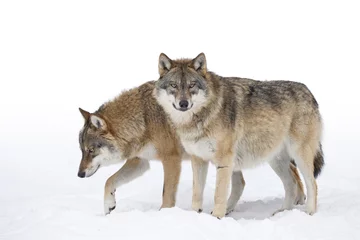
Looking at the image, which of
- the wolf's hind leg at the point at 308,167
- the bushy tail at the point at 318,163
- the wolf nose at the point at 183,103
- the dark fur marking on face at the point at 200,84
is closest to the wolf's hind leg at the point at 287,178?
the bushy tail at the point at 318,163

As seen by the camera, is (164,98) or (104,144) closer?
(164,98)

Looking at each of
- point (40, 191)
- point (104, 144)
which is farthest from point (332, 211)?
point (40, 191)

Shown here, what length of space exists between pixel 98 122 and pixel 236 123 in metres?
2.02

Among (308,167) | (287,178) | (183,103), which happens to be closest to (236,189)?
(287,178)

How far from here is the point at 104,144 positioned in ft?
26.2

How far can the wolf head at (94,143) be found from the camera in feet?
26.0

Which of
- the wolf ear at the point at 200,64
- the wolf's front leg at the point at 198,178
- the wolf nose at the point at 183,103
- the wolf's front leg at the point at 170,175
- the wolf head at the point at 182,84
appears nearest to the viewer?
the wolf nose at the point at 183,103

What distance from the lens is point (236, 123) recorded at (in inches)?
291

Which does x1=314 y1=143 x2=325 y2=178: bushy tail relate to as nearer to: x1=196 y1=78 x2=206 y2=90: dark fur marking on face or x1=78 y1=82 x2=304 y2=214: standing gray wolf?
x1=78 y1=82 x2=304 y2=214: standing gray wolf

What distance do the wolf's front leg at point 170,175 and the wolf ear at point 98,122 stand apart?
3.37 feet

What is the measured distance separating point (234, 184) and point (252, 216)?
2.19 ft

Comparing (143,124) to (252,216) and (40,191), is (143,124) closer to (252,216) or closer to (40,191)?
(252,216)

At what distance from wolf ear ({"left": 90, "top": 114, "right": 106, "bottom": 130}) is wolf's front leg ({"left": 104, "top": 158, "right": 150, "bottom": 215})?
2.78 feet

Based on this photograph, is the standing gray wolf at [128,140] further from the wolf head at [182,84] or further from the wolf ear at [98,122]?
the wolf head at [182,84]
